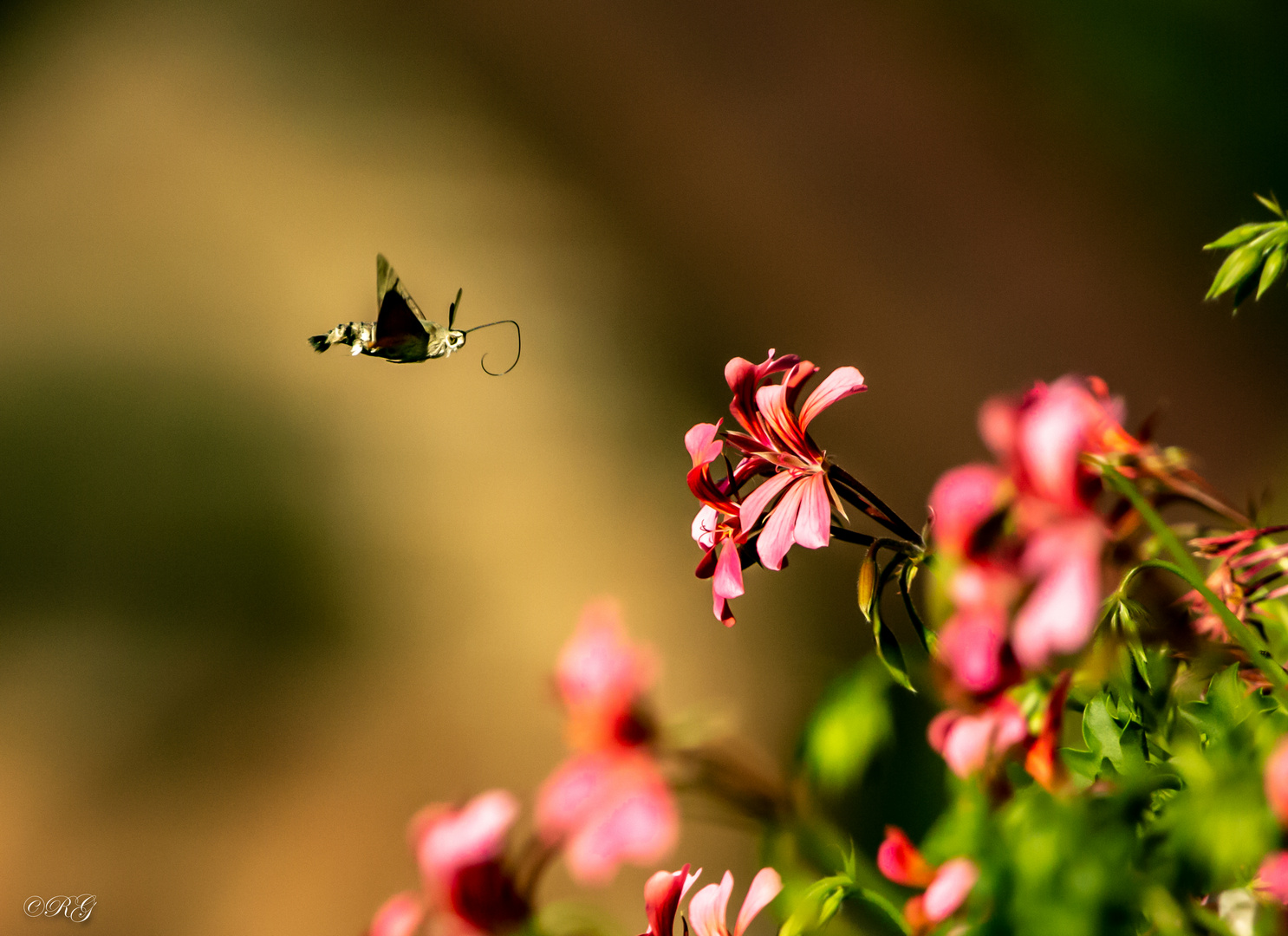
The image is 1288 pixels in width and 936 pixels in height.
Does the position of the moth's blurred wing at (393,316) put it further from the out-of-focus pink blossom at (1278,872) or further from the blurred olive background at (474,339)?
the blurred olive background at (474,339)

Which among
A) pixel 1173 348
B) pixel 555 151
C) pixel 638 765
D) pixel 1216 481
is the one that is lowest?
pixel 1216 481

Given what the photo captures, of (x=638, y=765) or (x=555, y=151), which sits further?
(x=555, y=151)

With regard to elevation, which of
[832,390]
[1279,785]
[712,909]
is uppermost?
[832,390]

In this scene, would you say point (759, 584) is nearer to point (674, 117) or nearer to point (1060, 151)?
point (674, 117)

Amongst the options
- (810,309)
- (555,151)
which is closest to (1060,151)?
(810,309)

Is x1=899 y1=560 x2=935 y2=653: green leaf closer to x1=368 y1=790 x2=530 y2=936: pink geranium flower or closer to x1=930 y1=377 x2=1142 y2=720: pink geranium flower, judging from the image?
x1=930 y1=377 x2=1142 y2=720: pink geranium flower

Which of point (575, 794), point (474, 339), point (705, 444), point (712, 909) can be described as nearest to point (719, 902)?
point (712, 909)

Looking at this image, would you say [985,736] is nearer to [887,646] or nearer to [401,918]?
[887,646]
